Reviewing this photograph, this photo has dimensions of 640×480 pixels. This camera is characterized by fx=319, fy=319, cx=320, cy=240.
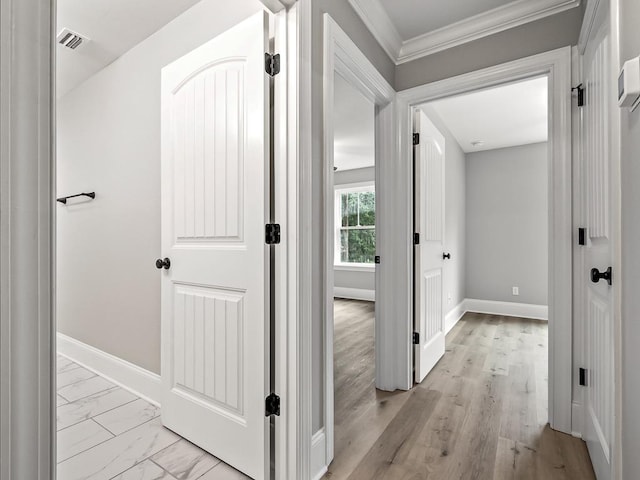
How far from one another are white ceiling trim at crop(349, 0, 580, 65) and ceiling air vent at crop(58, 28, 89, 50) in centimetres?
192

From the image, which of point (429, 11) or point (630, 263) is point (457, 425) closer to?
point (630, 263)

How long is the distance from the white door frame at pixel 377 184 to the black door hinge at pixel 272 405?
258 millimetres

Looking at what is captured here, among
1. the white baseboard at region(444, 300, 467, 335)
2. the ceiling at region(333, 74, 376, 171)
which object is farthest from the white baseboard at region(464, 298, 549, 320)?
the ceiling at region(333, 74, 376, 171)

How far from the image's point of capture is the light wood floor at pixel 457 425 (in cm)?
153

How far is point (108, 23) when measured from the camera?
6.91ft

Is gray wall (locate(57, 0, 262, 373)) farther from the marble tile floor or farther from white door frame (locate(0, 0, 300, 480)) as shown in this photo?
white door frame (locate(0, 0, 300, 480))

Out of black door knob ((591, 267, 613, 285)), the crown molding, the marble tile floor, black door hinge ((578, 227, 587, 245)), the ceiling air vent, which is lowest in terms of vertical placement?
the marble tile floor

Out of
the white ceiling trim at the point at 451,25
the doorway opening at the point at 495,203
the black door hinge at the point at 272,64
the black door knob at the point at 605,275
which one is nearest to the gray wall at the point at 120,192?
the black door hinge at the point at 272,64

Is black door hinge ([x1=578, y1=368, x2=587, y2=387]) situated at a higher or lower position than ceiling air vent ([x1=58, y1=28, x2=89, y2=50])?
lower

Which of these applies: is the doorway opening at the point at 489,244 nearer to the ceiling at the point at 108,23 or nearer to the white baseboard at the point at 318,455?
the white baseboard at the point at 318,455

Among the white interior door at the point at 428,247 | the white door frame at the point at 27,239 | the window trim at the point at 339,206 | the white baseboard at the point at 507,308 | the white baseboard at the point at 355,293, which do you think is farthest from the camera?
the window trim at the point at 339,206

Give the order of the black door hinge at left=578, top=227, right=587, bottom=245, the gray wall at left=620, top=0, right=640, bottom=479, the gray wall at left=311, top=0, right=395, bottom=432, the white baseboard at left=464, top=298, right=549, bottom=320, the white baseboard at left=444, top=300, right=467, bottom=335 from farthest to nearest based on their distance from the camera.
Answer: the white baseboard at left=464, top=298, right=549, bottom=320, the white baseboard at left=444, top=300, right=467, bottom=335, the black door hinge at left=578, top=227, right=587, bottom=245, the gray wall at left=311, top=0, right=395, bottom=432, the gray wall at left=620, top=0, right=640, bottom=479

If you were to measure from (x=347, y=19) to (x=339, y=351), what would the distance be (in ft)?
9.11

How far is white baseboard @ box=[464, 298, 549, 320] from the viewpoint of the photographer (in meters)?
4.49
